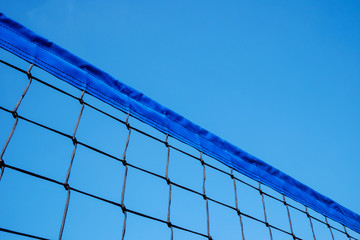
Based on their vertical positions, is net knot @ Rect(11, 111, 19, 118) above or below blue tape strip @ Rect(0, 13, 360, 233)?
below

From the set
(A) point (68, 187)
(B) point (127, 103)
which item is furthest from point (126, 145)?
(A) point (68, 187)

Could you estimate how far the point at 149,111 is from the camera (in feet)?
8.05

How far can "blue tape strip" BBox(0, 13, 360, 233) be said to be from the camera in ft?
6.63

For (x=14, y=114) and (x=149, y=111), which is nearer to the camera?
(x=14, y=114)

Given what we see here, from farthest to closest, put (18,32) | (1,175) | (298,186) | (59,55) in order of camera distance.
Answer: (298,186)
(59,55)
(18,32)
(1,175)

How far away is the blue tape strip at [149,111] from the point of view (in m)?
2.02

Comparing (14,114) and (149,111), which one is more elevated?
(149,111)

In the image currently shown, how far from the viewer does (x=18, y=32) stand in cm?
201

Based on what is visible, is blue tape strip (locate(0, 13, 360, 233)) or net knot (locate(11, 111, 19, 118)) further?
blue tape strip (locate(0, 13, 360, 233))

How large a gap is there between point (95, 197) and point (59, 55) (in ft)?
3.00

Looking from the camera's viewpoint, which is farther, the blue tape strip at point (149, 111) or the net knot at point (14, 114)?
the blue tape strip at point (149, 111)

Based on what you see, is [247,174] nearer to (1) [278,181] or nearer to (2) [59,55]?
(1) [278,181]

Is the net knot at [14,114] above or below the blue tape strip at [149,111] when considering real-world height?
below

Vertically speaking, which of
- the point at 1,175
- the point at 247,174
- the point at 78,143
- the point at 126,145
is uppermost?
the point at 247,174
